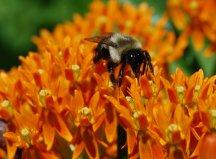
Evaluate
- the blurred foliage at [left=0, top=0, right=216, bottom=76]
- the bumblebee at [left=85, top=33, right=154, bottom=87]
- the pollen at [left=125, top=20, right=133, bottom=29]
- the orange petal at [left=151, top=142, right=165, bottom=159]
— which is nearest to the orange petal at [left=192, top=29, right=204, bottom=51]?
the pollen at [left=125, top=20, right=133, bottom=29]

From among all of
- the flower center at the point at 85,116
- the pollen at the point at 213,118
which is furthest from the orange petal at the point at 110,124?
the pollen at the point at 213,118

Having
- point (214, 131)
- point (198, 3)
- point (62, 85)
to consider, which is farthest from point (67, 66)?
point (198, 3)

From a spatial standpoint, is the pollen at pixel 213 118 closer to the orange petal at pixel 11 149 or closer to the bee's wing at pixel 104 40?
the bee's wing at pixel 104 40

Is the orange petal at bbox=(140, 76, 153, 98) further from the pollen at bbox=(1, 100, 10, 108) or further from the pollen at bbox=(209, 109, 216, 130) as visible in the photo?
the pollen at bbox=(1, 100, 10, 108)

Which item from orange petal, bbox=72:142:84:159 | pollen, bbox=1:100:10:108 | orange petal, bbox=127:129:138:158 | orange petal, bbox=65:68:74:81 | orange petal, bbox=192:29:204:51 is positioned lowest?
orange petal, bbox=127:129:138:158

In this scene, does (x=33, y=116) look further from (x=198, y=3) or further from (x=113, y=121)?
(x=198, y=3)
